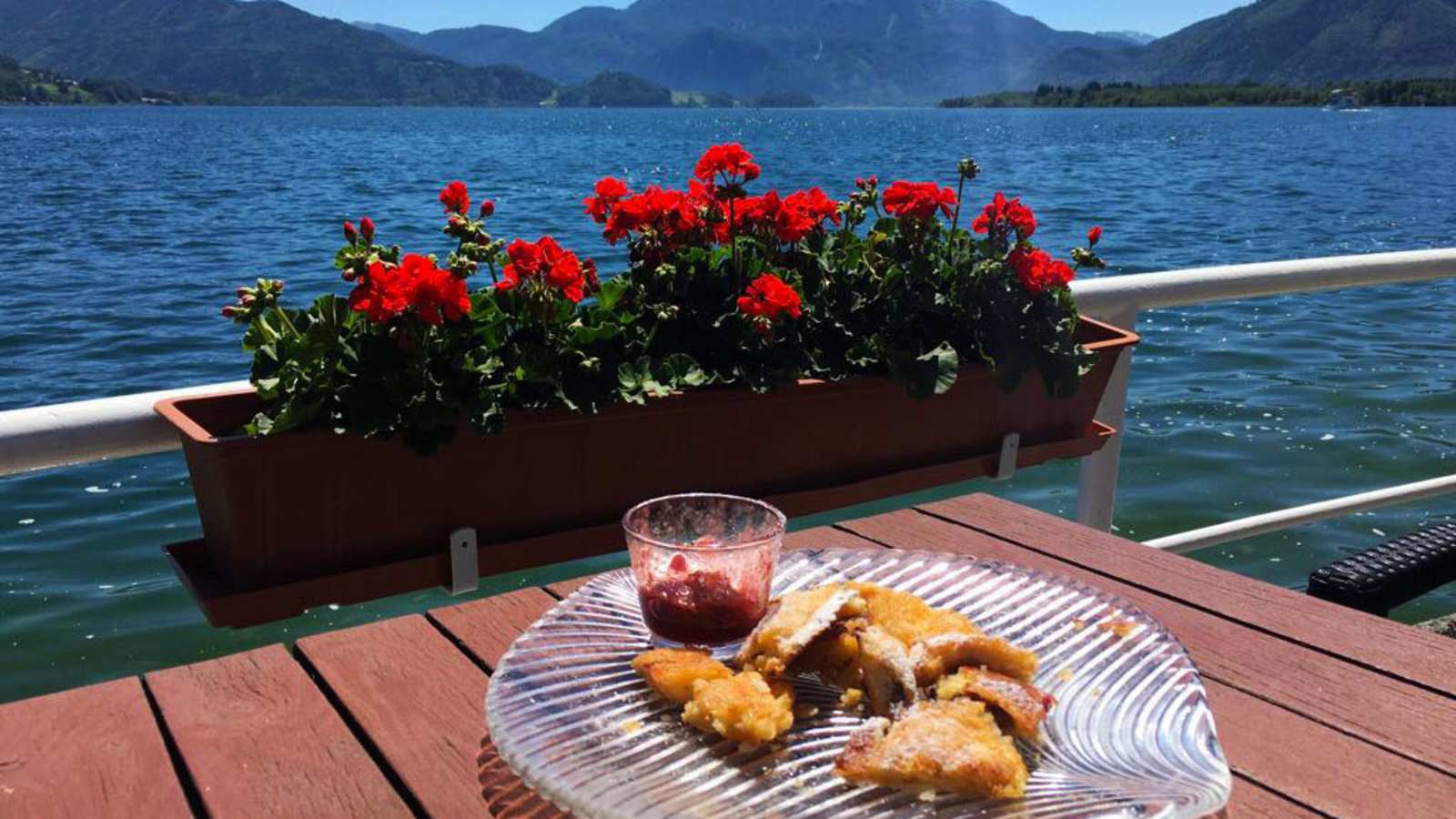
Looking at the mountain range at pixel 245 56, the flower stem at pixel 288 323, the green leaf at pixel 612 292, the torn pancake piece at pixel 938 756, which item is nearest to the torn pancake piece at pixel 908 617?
the torn pancake piece at pixel 938 756

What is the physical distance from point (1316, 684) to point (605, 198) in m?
1.74

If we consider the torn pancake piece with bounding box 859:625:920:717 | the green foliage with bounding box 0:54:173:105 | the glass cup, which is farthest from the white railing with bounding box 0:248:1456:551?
the green foliage with bounding box 0:54:173:105

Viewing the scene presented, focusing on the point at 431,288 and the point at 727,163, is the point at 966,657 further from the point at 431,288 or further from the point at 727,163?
the point at 727,163

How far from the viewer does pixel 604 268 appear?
12.8 m

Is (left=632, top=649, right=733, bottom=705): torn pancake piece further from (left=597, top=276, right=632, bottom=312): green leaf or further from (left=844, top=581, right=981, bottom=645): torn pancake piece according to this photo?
(left=597, top=276, right=632, bottom=312): green leaf

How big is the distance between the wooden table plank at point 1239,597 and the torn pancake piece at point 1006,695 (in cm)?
47

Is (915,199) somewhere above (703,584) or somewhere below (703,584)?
above

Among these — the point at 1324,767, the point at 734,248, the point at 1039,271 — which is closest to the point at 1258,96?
the point at 1039,271

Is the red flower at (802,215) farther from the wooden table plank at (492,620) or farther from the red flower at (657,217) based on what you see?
the wooden table plank at (492,620)

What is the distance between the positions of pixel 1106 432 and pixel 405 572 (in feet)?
5.30

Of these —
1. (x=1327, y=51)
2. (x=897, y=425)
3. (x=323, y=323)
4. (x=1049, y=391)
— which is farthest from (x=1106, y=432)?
(x=1327, y=51)

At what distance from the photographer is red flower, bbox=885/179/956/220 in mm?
2633

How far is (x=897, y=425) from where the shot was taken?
2.58 metres

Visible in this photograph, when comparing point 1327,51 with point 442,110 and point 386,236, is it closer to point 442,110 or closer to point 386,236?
point 442,110
